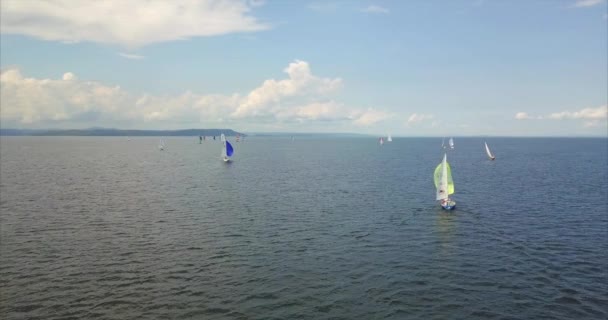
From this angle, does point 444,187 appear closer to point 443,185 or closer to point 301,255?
point 443,185

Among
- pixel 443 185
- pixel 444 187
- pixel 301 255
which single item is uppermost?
pixel 443 185

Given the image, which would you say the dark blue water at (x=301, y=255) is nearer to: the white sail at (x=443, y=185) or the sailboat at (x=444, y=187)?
the sailboat at (x=444, y=187)

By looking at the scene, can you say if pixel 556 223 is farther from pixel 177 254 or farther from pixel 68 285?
pixel 68 285

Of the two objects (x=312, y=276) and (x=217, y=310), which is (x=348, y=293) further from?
(x=217, y=310)

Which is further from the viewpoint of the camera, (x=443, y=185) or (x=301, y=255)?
(x=443, y=185)

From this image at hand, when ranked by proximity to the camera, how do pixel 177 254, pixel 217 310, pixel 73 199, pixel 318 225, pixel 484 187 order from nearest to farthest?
pixel 217 310 < pixel 177 254 < pixel 318 225 < pixel 73 199 < pixel 484 187

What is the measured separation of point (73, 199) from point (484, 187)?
3018 inches

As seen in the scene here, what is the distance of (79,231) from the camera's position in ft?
155

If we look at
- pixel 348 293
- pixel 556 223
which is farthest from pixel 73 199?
pixel 556 223

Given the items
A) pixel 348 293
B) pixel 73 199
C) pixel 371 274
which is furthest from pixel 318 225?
pixel 73 199

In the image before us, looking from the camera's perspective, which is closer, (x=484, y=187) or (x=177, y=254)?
(x=177, y=254)

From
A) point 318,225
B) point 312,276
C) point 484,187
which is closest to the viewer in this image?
point 312,276

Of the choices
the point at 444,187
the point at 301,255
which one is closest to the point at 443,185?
the point at 444,187

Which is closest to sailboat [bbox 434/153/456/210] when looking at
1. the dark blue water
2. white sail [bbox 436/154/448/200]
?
white sail [bbox 436/154/448/200]
